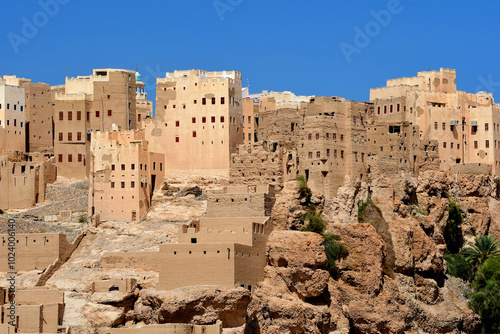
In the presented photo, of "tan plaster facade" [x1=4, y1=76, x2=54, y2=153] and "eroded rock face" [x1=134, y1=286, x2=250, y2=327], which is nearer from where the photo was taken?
"eroded rock face" [x1=134, y1=286, x2=250, y2=327]

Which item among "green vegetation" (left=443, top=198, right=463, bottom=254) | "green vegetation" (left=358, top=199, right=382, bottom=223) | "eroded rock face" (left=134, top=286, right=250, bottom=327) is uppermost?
"green vegetation" (left=358, top=199, right=382, bottom=223)

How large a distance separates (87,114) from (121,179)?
34.9ft

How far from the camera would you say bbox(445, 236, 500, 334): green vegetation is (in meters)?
92.6

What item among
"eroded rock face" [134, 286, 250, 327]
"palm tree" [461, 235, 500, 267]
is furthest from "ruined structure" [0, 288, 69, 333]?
"palm tree" [461, 235, 500, 267]

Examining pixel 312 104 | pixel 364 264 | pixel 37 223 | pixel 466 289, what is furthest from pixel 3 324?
pixel 466 289

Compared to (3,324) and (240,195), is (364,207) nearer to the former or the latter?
(240,195)

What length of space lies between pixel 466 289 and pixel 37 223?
1365 inches

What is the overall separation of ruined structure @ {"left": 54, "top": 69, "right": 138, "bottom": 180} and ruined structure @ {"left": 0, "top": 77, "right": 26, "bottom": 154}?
6696mm

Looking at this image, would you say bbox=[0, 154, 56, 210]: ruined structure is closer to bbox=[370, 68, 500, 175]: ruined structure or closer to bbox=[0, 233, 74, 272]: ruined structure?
bbox=[0, 233, 74, 272]: ruined structure

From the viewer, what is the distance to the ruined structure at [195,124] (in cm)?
9756

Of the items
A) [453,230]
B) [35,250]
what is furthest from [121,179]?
[453,230]

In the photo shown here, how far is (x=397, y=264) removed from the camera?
89.5 meters

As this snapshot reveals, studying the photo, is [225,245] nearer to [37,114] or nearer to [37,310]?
[37,310]

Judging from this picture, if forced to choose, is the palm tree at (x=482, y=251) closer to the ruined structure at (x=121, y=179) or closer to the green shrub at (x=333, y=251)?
the green shrub at (x=333, y=251)
